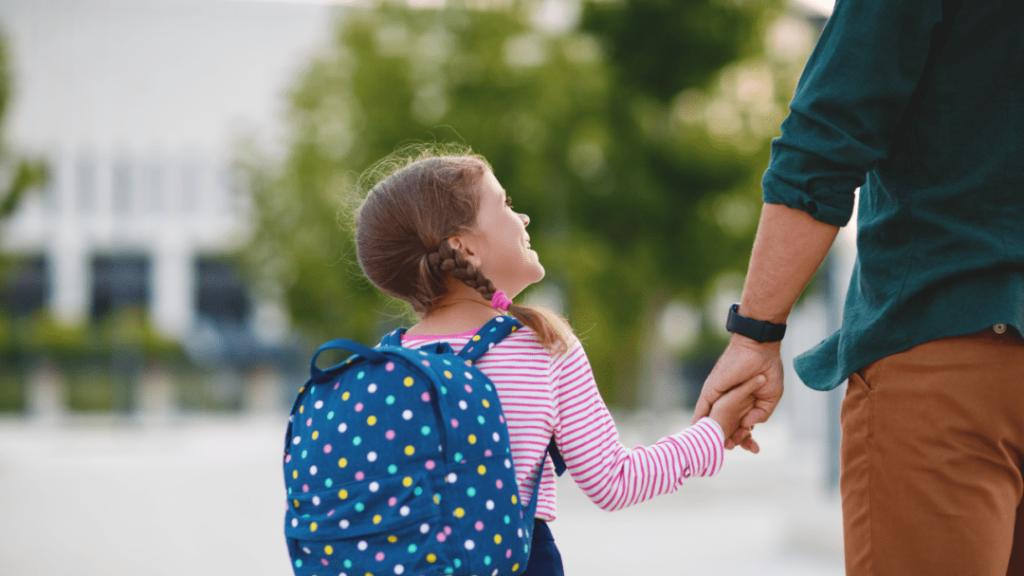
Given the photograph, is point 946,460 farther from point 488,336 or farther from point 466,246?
point 466,246

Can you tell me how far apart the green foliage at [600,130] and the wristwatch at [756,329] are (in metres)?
9.15

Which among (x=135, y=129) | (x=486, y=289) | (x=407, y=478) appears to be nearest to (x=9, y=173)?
(x=486, y=289)

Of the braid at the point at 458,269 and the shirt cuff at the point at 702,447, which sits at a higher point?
the braid at the point at 458,269

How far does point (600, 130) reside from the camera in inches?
448

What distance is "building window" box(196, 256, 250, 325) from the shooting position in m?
43.9

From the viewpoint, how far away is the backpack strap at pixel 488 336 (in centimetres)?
180

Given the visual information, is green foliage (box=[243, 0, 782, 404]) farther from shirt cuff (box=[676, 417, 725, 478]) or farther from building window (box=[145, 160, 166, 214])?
building window (box=[145, 160, 166, 214])

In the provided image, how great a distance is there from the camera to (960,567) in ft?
5.31

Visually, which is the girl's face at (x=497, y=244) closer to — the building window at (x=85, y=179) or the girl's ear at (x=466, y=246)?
the girl's ear at (x=466, y=246)

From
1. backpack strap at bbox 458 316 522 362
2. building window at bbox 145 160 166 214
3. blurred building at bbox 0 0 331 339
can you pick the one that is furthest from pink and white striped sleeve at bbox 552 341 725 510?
building window at bbox 145 160 166 214

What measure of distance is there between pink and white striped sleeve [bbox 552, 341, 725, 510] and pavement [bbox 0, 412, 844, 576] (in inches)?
204

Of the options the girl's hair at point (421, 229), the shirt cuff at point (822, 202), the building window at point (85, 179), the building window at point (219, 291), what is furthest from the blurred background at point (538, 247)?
the building window at point (219, 291)

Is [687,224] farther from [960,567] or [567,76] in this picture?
[960,567]

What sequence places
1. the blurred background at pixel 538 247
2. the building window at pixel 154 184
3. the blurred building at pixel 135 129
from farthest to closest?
the building window at pixel 154 184, the blurred building at pixel 135 129, the blurred background at pixel 538 247
